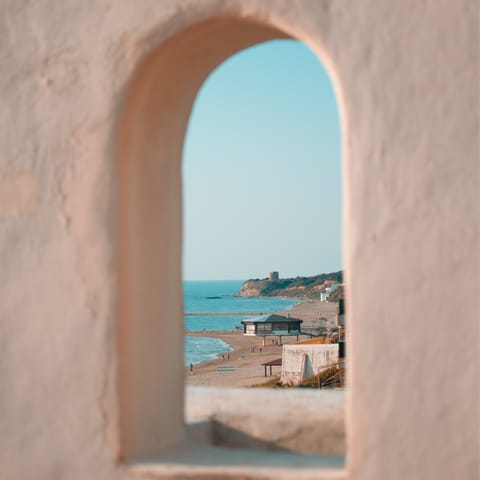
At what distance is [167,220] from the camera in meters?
4.02

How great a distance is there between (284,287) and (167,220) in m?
119

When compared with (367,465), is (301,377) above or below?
below

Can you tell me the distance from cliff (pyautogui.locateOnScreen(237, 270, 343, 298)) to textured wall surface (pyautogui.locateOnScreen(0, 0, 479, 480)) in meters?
99.8

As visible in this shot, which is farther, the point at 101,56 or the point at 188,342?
→ the point at 188,342

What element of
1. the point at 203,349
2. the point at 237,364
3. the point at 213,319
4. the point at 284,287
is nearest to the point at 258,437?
the point at 237,364

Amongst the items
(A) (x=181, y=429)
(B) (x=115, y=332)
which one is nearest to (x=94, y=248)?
(B) (x=115, y=332)

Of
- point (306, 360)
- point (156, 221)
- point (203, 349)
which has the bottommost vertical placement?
point (203, 349)

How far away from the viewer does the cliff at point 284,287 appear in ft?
360

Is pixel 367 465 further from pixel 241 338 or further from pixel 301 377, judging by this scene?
pixel 241 338

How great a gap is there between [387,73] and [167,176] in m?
1.25

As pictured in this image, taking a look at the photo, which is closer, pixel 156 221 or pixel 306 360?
pixel 156 221

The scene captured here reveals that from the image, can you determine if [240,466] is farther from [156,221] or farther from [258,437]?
[156,221]

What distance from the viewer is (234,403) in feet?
15.5

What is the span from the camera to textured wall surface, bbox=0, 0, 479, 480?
3.22 meters
